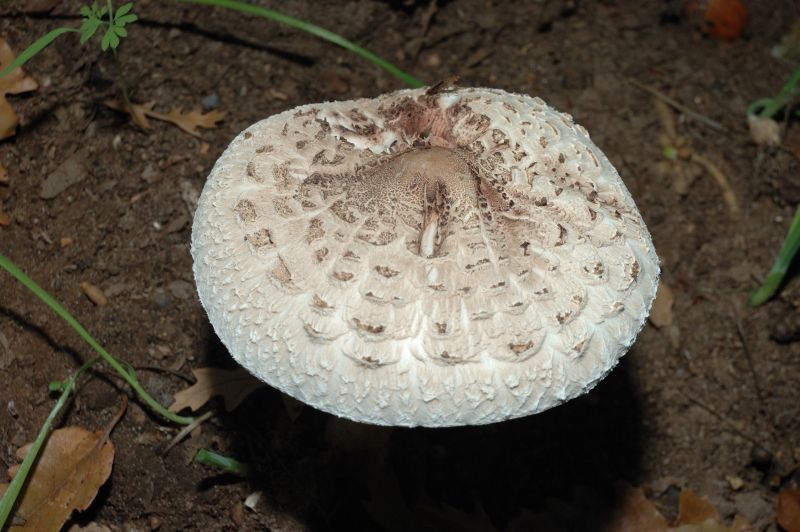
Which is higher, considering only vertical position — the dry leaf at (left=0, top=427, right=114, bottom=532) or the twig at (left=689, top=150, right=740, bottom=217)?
the twig at (left=689, top=150, right=740, bottom=217)

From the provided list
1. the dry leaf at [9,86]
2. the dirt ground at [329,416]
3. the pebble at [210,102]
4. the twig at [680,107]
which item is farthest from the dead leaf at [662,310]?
the dry leaf at [9,86]

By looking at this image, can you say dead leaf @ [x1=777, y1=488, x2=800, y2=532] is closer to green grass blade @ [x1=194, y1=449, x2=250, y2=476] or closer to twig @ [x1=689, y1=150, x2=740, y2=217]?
twig @ [x1=689, y1=150, x2=740, y2=217]

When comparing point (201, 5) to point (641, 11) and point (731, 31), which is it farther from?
point (731, 31)

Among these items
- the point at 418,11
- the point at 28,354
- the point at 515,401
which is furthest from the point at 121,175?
the point at 515,401

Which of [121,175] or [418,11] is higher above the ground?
[418,11]

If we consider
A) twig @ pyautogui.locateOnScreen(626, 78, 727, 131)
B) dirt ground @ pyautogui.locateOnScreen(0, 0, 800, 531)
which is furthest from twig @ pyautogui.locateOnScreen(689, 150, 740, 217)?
twig @ pyautogui.locateOnScreen(626, 78, 727, 131)

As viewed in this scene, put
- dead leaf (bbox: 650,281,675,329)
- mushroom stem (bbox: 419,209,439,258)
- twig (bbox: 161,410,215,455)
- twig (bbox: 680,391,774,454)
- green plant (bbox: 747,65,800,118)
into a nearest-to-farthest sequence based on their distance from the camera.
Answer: mushroom stem (bbox: 419,209,439,258) < twig (bbox: 161,410,215,455) < twig (bbox: 680,391,774,454) < dead leaf (bbox: 650,281,675,329) < green plant (bbox: 747,65,800,118)

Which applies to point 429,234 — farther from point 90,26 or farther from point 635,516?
point 635,516
